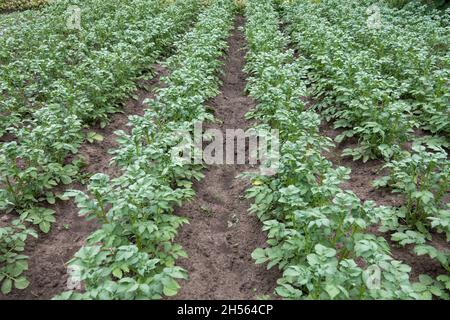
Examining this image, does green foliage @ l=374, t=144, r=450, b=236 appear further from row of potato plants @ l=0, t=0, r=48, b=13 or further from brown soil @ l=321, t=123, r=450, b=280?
row of potato plants @ l=0, t=0, r=48, b=13

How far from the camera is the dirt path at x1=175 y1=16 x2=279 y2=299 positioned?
3584 millimetres

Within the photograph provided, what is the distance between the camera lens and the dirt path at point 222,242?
3.58m

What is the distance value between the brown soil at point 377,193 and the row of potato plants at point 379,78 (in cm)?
14

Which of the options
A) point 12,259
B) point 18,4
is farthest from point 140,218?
point 18,4

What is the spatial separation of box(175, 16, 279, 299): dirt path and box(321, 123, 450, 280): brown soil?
1209mm

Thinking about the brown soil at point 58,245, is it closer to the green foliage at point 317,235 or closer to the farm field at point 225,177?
the farm field at point 225,177

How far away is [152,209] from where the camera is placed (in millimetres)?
3617

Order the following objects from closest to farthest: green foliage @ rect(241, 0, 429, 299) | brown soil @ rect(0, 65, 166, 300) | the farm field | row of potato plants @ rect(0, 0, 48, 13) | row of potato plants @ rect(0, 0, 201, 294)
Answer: green foliage @ rect(241, 0, 429, 299) → the farm field → brown soil @ rect(0, 65, 166, 300) → row of potato plants @ rect(0, 0, 201, 294) → row of potato plants @ rect(0, 0, 48, 13)

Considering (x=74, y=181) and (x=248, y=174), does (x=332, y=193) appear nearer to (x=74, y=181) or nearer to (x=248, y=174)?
(x=248, y=174)

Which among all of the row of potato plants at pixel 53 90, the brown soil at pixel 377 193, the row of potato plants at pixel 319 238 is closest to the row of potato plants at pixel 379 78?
the brown soil at pixel 377 193

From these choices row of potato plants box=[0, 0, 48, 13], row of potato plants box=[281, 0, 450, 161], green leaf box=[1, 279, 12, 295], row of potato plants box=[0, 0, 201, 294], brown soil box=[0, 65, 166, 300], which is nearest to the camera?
green leaf box=[1, 279, 12, 295]

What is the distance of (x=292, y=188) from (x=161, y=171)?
143 cm

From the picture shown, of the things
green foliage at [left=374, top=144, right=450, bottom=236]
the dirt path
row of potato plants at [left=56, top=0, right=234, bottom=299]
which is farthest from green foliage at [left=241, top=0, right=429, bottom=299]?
row of potato plants at [left=56, top=0, right=234, bottom=299]

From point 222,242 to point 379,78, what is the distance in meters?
4.03
